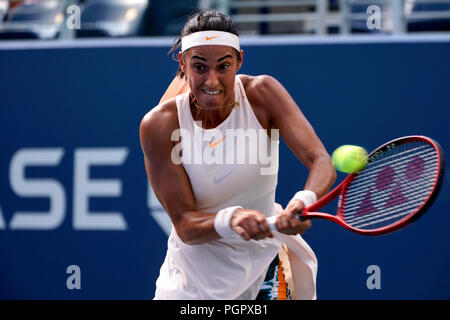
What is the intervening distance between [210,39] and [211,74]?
13cm

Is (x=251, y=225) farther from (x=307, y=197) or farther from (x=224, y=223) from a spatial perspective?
(x=307, y=197)

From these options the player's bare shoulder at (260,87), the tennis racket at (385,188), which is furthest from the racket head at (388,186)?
the player's bare shoulder at (260,87)

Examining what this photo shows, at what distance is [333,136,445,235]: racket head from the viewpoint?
6.74 ft

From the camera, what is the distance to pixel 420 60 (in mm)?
3609

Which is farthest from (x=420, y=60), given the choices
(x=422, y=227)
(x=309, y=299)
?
(x=309, y=299)

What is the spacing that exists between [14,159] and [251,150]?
2247 millimetres

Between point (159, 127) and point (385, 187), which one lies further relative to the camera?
point (385, 187)

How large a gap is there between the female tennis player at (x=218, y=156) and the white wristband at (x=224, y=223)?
91mm

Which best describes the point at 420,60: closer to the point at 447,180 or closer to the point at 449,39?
the point at 449,39

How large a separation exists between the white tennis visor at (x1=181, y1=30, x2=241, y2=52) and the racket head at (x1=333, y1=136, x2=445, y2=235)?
0.57 metres

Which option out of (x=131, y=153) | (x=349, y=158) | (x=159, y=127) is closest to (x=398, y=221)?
(x=349, y=158)

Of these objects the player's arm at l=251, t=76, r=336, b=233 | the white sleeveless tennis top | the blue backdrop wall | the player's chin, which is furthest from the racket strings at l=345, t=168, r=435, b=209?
the blue backdrop wall

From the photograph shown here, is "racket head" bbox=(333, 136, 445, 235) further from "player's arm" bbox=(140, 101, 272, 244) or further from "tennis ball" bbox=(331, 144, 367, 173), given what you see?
"player's arm" bbox=(140, 101, 272, 244)

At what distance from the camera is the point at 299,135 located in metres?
2.14
